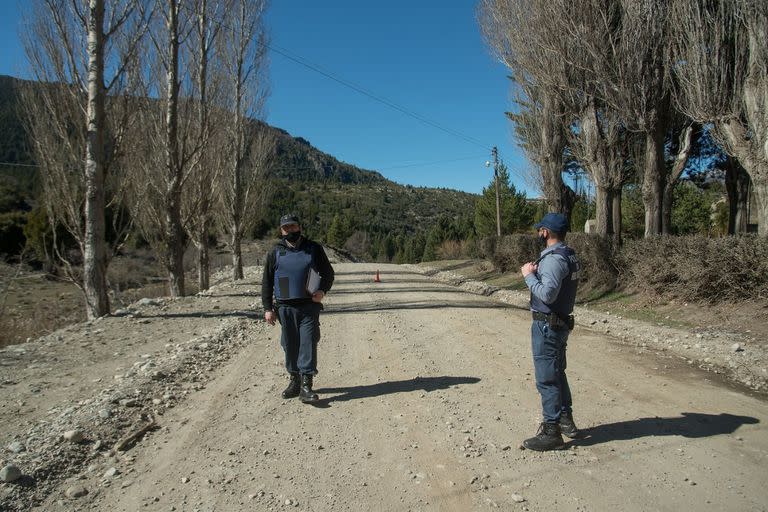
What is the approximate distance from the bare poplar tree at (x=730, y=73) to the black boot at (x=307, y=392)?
10427 mm

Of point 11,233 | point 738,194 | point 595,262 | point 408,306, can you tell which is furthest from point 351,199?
point 408,306

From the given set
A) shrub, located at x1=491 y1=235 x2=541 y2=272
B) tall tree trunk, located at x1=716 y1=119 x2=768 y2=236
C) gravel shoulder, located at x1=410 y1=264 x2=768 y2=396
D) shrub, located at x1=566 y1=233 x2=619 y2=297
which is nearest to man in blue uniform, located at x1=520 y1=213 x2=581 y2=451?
gravel shoulder, located at x1=410 y1=264 x2=768 y2=396

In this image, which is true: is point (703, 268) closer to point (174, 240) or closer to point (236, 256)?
point (174, 240)

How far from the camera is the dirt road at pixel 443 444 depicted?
10.4 feet

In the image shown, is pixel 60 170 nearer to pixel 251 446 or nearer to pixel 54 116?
pixel 54 116

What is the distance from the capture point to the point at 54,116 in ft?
37.0

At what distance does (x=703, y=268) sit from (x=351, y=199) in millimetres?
119828

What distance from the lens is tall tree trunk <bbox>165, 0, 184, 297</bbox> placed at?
1346cm

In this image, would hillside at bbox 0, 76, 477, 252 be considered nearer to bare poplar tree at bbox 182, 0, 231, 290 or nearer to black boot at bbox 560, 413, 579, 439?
bare poplar tree at bbox 182, 0, 231, 290

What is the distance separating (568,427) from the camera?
12.8ft

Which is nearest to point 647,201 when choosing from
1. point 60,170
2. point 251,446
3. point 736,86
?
point 736,86

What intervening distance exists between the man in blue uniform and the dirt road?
0.15 meters

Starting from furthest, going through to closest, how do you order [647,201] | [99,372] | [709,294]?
[647,201] → [709,294] → [99,372]

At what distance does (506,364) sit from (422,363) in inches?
43.1
